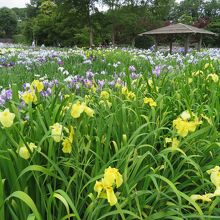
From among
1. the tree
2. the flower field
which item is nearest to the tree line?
the flower field

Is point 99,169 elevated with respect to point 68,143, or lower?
lower

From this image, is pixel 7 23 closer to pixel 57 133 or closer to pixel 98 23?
pixel 98 23

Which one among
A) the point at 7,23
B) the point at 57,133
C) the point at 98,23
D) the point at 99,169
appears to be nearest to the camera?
the point at 57,133

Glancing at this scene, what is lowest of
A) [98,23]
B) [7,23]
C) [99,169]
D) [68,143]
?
[99,169]

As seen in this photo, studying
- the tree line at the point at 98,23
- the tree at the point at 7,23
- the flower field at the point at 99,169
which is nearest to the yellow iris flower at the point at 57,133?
the flower field at the point at 99,169

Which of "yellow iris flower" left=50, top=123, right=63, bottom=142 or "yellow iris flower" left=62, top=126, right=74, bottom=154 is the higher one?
"yellow iris flower" left=50, top=123, right=63, bottom=142

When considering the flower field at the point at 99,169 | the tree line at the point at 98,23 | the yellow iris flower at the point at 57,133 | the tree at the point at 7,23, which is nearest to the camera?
the flower field at the point at 99,169

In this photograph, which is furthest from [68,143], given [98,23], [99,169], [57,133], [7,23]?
[7,23]

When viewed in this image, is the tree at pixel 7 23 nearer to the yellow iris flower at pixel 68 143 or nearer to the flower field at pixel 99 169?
the flower field at pixel 99 169

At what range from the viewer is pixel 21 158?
1491mm

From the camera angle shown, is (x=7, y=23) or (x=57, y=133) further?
(x=7, y=23)

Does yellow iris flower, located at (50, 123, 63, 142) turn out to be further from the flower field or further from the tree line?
the tree line

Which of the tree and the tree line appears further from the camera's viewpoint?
the tree

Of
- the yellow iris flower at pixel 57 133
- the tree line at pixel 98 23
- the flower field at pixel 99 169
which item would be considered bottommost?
the flower field at pixel 99 169
